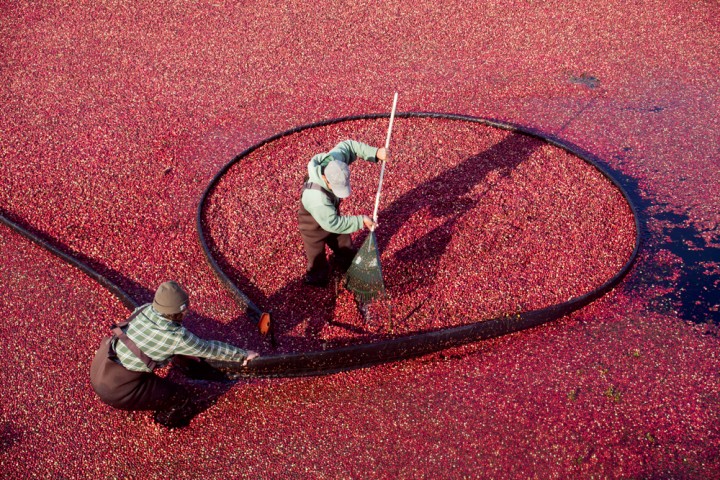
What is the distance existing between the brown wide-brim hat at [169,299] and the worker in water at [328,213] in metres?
1.78

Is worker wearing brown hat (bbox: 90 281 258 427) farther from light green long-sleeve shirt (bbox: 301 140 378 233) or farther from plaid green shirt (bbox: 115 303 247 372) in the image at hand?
light green long-sleeve shirt (bbox: 301 140 378 233)

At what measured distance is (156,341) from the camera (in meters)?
5.14

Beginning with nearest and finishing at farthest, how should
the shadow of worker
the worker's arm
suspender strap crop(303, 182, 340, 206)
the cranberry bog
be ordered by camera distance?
the cranberry bog, suspender strap crop(303, 182, 340, 206), the worker's arm, the shadow of worker

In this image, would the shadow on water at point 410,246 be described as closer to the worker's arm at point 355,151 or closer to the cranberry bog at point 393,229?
the cranberry bog at point 393,229

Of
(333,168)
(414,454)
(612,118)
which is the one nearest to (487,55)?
(612,118)

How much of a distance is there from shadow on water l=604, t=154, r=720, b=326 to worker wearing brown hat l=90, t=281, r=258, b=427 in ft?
16.8

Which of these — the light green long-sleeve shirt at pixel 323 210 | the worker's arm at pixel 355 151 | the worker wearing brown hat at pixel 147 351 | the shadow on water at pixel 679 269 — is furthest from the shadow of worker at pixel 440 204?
the worker wearing brown hat at pixel 147 351

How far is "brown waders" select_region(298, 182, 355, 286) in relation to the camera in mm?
6613

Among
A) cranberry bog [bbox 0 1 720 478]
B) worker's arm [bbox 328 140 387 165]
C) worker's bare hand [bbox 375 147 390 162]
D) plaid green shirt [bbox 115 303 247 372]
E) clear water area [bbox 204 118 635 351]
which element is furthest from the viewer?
clear water area [bbox 204 118 635 351]

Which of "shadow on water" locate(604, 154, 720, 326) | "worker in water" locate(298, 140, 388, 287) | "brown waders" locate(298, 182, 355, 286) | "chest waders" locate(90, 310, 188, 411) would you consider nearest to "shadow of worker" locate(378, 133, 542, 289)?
"brown waders" locate(298, 182, 355, 286)

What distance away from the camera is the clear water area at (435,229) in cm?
686

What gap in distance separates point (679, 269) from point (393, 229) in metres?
3.71

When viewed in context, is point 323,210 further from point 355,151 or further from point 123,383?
point 123,383

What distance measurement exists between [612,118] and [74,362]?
9.09m
